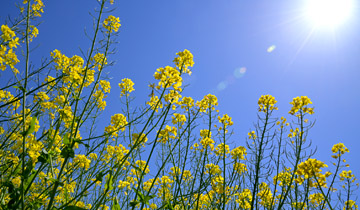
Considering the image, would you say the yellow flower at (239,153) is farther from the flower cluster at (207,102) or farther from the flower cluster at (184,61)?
the flower cluster at (184,61)

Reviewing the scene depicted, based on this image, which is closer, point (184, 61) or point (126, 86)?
point (184, 61)

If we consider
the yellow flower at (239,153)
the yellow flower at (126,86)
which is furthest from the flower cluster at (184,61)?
the yellow flower at (239,153)

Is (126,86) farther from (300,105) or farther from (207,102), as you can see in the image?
(300,105)

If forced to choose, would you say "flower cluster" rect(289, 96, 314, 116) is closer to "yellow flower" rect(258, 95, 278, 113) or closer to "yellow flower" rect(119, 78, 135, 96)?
"yellow flower" rect(258, 95, 278, 113)

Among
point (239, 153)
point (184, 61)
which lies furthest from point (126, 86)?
point (239, 153)

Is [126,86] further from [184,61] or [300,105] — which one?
[300,105]

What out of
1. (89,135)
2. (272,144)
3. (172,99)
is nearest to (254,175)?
(272,144)

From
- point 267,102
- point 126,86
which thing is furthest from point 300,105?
point 126,86

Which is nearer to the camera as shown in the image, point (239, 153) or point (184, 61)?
point (184, 61)

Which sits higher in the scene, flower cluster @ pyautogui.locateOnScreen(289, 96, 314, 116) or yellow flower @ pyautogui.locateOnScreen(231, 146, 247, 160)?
flower cluster @ pyautogui.locateOnScreen(289, 96, 314, 116)

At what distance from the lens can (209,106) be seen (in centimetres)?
373

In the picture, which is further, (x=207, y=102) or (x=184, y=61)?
(x=207, y=102)

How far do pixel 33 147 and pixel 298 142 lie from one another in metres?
2.96

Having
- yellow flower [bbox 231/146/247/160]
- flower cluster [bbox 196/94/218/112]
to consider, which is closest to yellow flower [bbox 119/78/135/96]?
flower cluster [bbox 196/94/218/112]
